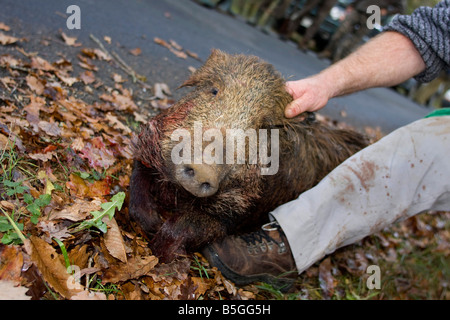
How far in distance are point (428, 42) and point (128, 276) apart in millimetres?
3306

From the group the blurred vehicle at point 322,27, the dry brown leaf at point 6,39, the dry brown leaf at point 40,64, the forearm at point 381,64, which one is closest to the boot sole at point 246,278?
the forearm at point 381,64

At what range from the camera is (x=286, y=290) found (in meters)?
3.28

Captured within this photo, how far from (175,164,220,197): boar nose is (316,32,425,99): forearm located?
6.21 feet

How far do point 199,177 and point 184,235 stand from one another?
79cm

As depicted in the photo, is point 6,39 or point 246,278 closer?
point 246,278

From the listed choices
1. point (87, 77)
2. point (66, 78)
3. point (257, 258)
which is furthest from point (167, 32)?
point (257, 258)

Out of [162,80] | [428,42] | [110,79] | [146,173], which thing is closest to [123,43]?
[162,80]

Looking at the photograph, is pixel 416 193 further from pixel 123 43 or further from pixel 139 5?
pixel 139 5

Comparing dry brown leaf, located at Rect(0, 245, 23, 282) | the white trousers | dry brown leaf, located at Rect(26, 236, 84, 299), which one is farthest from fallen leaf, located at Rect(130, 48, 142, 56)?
dry brown leaf, located at Rect(0, 245, 23, 282)

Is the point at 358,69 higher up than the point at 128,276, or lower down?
higher up

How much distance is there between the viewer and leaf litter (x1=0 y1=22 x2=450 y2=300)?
214 centimetres

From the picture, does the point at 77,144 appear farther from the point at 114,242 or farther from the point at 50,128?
the point at 114,242

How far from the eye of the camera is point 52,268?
208 centimetres

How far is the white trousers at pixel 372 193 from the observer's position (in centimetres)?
318
